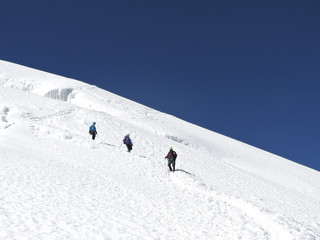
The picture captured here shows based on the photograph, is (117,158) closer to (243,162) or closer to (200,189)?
(200,189)

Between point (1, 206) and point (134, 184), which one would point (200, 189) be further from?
point (1, 206)

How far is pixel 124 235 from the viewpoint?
9062 mm

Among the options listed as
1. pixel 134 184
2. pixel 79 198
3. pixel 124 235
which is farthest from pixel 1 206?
pixel 134 184

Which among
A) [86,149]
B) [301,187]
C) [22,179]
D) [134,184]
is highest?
[301,187]

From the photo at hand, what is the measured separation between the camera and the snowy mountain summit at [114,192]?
31.2ft

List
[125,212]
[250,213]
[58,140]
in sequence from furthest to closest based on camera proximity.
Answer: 1. [58,140]
2. [250,213]
3. [125,212]

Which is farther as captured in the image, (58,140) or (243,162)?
(243,162)

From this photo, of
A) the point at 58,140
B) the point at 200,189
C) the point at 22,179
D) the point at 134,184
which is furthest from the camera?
the point at 58,140

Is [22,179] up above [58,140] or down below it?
below

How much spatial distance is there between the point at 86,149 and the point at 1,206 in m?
11.4

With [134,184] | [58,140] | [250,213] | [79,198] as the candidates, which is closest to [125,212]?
[79,198]

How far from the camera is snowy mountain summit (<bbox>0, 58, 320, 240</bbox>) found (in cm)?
952

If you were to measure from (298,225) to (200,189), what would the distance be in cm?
519

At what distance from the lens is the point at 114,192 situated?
43.1 feet
